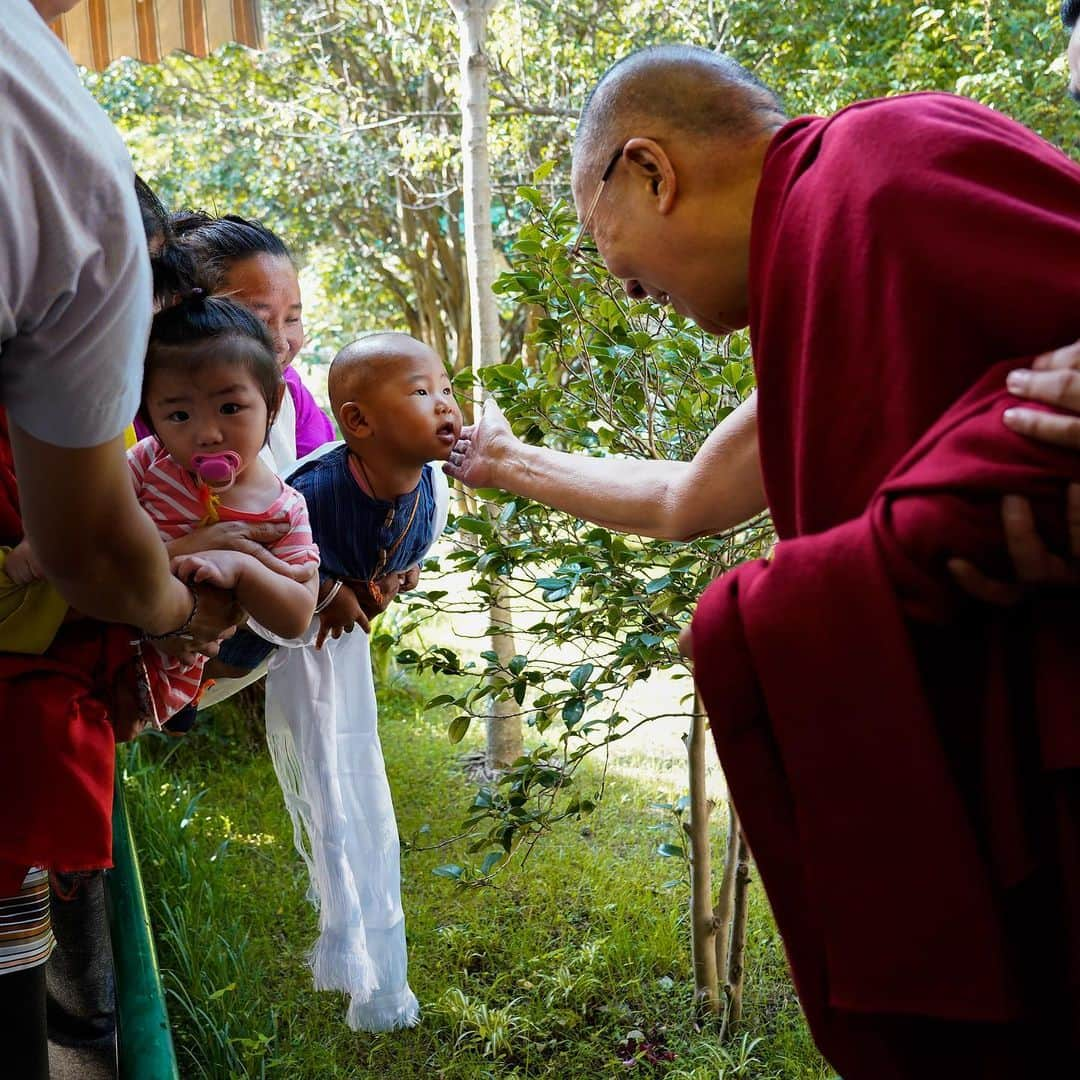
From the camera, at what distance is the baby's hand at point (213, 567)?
5.83 ft

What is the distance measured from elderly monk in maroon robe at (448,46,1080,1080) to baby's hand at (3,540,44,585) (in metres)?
0.92

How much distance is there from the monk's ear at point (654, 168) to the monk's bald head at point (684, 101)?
3cm

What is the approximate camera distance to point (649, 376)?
2875 mm

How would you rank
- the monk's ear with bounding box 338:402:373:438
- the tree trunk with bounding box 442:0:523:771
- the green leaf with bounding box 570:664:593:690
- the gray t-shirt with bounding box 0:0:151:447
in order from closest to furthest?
1. the gray t-shirt with bounding box 0:0:151:447
2. the monk's ear with bounding box 338:402:373:438
3. the green leaf with bounding box 570:664:593:690
4. the tree trunk with bounding box 442:0:523:771

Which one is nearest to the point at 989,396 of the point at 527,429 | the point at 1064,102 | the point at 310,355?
the point at 527,429

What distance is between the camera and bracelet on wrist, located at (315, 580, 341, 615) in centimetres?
236

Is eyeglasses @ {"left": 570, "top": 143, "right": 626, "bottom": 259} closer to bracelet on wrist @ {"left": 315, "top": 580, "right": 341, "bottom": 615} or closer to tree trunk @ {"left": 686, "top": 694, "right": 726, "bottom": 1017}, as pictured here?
bracelet on wrist @ {"left": 315, "top": 580, "right": 341, "bottom": 615}

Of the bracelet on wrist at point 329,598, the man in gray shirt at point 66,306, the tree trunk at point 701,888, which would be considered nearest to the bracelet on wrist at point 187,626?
the man in gray shirt at point 66,306

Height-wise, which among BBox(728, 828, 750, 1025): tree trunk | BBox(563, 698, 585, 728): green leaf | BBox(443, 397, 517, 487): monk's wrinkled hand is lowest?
BBox(728, 828, 750, 1025): tree trunk

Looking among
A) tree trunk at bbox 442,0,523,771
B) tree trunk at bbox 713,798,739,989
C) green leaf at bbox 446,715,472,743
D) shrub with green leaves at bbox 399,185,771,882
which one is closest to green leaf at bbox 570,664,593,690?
shrub with green leaves at bbox 399,185,771,882

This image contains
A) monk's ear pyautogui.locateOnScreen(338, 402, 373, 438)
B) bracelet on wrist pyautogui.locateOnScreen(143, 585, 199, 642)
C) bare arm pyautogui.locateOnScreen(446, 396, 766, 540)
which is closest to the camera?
bracelet on wrist pyautogui.locateOnScreen(143, 585, 199, 642)

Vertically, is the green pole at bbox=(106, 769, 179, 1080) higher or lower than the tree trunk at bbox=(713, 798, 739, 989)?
higher

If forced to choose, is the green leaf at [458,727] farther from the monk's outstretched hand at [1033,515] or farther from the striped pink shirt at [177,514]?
the monk's outstretched hand at [1033,515]

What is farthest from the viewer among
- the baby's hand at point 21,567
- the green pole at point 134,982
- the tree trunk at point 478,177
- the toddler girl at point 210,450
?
the tree trunk at point 478,177
